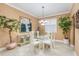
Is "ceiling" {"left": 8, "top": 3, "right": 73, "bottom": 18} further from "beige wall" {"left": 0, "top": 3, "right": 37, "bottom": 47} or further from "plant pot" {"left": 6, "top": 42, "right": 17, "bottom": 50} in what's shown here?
"plant pot" {"left": 6, "top": 42, "right": 17, "bottom": 50}

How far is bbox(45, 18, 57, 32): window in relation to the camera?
1.87 meters

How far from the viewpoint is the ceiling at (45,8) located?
5.77 feet

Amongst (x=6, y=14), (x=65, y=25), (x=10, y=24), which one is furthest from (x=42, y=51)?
(x=6, y=14)

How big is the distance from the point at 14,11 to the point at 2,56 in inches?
37.5

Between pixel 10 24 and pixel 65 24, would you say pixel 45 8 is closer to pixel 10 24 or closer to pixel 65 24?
pixel 65 24

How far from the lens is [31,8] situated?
182 cm

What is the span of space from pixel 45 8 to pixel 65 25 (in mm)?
566

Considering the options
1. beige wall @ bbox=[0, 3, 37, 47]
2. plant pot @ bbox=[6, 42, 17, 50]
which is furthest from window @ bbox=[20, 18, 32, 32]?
plant pot @ bbox=[6, 42, 17, 50]

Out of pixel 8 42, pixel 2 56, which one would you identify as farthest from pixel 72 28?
pixel 2 56

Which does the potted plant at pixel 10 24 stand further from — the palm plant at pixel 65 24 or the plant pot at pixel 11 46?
the palm plant at pixel 65 24

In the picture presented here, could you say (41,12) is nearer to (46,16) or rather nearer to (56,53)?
(46,16)

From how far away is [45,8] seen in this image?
1806 millimetres

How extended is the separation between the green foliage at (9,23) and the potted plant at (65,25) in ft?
3.16

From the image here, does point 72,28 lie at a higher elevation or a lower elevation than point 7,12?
lower
